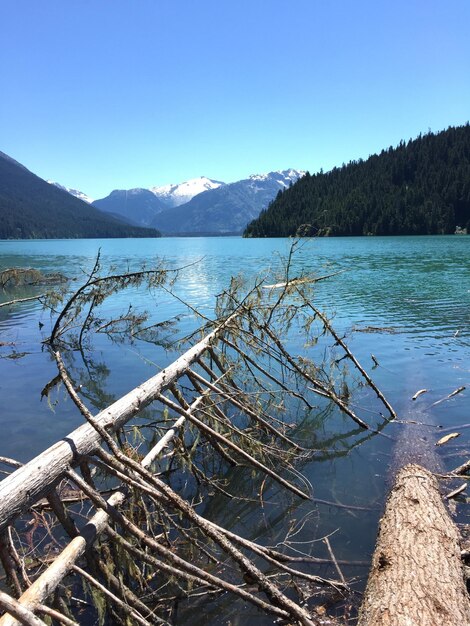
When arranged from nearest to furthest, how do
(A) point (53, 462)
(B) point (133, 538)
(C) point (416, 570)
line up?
(A) point (53, 462), (C) point (416, 570), (B) point (133, 538)

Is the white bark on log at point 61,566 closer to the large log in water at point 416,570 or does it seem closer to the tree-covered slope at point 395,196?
the large log in water at point 416,570


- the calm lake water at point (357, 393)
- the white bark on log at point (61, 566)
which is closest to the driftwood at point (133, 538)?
the white bark on log at point (61, 566)

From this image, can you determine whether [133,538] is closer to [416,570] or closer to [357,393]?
[416,570]

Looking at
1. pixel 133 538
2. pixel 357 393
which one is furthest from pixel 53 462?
pixel 357 393

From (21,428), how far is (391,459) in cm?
842

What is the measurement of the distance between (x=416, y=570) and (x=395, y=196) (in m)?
167

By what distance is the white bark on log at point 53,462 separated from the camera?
3139 millimetres

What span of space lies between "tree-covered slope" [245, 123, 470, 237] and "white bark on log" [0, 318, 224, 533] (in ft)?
391

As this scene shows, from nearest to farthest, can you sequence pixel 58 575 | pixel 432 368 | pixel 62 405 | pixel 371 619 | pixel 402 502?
pixel 58 575 → pixel 371 619 → pixel 402 502 → pixel 62 405 → pixel 432 368

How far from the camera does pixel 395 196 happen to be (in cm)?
15475

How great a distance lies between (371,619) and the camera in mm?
3922

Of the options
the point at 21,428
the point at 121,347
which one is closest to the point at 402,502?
the point at 21,428

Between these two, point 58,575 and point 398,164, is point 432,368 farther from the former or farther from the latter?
point 398,164

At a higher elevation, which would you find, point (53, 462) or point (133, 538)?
point (53, 462)
